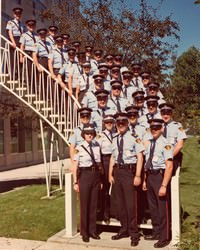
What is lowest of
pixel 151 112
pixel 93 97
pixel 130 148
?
pixel 130 148

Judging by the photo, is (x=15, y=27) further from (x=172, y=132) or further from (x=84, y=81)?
(x=172, y=132)

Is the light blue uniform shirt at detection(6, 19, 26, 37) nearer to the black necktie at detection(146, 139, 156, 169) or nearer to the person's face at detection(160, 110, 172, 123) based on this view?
the person's face at detection(160, 110, 172, 123)

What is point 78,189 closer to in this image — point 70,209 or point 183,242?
point 70,209

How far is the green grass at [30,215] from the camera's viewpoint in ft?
21.8

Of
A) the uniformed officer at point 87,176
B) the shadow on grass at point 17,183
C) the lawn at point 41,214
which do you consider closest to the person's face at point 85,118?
the uniformed officer at point 87,176

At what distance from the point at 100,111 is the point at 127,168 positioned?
1.33m

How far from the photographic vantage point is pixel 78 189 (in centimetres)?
582

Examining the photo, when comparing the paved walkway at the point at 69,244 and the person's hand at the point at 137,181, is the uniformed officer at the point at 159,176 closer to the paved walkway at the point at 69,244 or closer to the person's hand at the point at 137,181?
the person's hand at the point at 137,181

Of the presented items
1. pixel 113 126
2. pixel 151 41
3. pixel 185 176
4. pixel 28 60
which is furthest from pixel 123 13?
pixel 113 126

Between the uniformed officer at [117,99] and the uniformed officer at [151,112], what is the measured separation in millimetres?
561

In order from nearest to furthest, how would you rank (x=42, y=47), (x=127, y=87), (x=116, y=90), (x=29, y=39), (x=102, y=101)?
(x=102, y=101) → (x=116, y=90) → (x=127, y=87) → (x=42, y=47) → (x=29, y=39)

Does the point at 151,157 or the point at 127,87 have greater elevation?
the point at 127,87

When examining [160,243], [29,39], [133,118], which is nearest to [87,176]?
[133,118]

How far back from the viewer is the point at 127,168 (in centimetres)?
558
